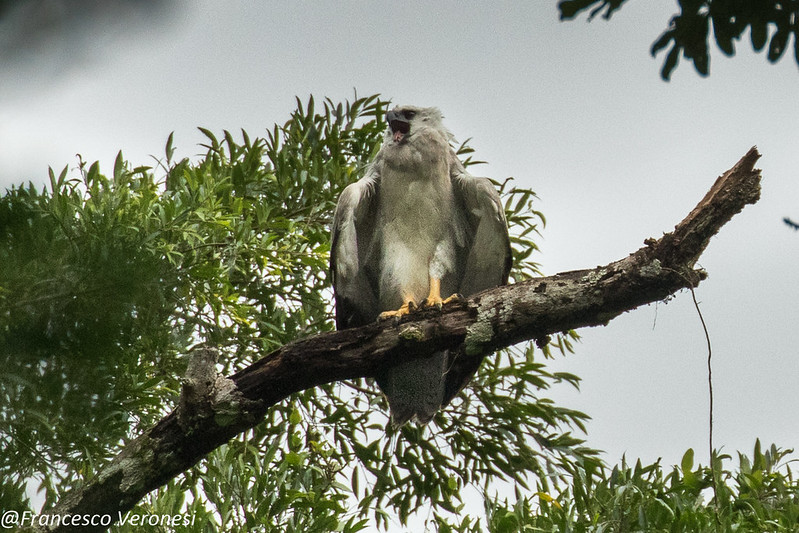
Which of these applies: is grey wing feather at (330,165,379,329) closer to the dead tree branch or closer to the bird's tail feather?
the bird's tail feather

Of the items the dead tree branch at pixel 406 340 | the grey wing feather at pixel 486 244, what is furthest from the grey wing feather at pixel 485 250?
the dead tree branch at pixel 406 340

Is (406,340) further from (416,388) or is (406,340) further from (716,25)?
(716,25)

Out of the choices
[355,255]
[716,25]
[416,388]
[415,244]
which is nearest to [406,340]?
[416,388]

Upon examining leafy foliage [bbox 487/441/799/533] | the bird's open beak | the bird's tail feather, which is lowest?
leafy foliage [bbox 487/441/799/533]

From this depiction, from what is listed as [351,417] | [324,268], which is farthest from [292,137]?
[351,417]

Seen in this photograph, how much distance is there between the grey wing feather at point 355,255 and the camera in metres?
4.72

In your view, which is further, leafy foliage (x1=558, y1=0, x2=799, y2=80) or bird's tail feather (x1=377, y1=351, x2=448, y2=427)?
bird's tail feather (x1=377, y1=351, x2=448, y2=427)

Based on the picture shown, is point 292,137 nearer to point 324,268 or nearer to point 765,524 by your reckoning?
point 324,268

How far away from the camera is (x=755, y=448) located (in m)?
4.73

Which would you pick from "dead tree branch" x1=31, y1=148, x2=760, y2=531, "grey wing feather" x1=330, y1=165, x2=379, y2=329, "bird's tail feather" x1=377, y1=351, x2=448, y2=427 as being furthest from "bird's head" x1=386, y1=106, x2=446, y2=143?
"dead tree branch" x1=31, y1=148, x2=760, y2=531

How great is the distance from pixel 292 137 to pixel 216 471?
8.13 feet

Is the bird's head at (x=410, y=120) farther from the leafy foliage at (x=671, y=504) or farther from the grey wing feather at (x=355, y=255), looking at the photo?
the leafy foliage at (x=671, y=504)

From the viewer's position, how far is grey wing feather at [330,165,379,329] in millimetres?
4723

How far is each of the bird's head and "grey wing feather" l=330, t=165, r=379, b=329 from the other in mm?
473
